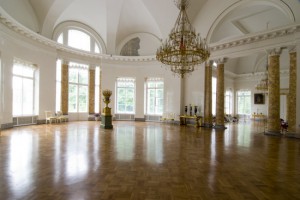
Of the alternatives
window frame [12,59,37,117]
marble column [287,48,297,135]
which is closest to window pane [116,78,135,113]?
window frame [12,59,37,117]

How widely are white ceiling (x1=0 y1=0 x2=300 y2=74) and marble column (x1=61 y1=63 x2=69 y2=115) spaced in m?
2.52

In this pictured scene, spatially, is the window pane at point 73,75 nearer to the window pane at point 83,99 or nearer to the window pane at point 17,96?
the window pane at point 83,99

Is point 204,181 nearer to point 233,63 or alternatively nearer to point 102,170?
point 102,170

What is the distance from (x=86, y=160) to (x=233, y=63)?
1955 cm

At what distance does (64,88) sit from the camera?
44.8ft

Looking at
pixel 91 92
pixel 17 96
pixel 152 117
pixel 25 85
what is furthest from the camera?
pixel 152 117

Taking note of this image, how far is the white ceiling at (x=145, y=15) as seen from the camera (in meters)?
10.7

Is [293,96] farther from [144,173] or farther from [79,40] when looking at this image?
[79,40]

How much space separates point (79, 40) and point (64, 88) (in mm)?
4032

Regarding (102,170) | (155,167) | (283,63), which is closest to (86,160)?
(102,170)

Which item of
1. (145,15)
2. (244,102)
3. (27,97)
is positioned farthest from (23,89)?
(244,102)

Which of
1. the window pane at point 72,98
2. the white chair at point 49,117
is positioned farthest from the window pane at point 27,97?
the window pane at point 72,98

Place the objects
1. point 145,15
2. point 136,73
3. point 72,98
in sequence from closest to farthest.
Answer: point 145,15
point 72,98
point 136,73

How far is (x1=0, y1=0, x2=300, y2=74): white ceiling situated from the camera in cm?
1070
